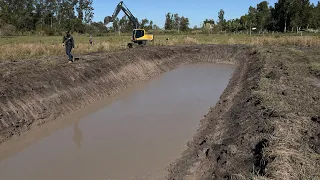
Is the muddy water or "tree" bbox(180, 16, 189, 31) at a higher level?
"tree" bbox(180, 16, 189, 31)

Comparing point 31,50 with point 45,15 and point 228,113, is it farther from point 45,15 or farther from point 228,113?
point 45,15

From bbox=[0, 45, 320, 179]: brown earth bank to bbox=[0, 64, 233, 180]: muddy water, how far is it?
0.60 metres

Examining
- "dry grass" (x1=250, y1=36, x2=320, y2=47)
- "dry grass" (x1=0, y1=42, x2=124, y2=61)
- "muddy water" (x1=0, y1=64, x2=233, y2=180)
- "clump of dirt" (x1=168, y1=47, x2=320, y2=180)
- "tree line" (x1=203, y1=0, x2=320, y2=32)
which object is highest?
"tree line" (x1=203, y1=0, x2=320, y2=32)

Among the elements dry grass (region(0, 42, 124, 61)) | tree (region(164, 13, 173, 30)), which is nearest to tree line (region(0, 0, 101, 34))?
tree (region(164, 13, 173, 30))

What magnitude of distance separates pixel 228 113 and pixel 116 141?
3.83 meters

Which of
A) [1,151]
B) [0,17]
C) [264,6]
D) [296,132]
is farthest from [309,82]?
[264,6]

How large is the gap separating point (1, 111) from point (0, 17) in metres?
57.4

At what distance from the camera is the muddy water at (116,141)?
7078 mm

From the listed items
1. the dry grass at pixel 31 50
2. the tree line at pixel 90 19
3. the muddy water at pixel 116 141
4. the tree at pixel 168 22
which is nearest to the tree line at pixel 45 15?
the tree line at pixel 90 19

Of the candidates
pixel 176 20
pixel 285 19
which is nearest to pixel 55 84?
pixel 285 19

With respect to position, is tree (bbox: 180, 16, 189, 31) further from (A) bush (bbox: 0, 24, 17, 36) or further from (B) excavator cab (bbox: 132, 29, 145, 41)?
Result: (B) excavator cab (bbox: 132, 29, 145, 41)

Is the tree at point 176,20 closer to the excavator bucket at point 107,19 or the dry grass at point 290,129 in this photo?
the excavator bucket at point 107,19

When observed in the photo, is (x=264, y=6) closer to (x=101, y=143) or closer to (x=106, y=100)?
(x=106, y=100)

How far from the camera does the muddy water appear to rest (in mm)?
7078
